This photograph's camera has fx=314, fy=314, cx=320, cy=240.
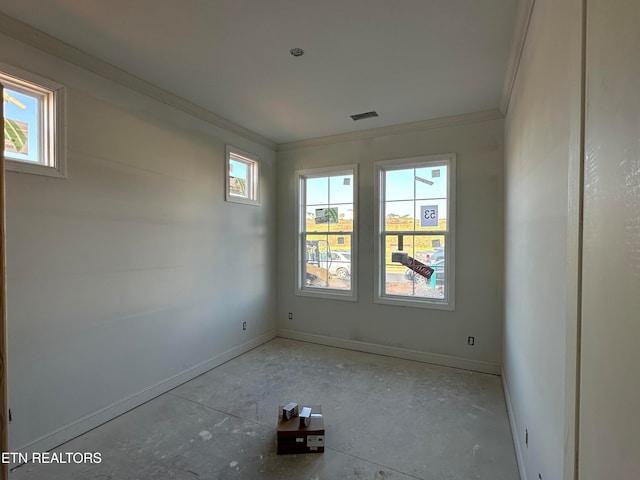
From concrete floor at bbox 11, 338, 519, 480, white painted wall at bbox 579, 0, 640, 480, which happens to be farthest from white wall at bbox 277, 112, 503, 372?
white painted wall at bbox 579, 0, 640, 480

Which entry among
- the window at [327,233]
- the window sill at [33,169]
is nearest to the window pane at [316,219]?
the window at [327,233]

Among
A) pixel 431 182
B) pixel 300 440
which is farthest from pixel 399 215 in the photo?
pixel 300 440

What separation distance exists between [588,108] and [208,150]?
3559 millimetres

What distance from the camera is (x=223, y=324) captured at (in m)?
3.83

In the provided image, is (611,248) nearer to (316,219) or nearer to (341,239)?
(341,239)

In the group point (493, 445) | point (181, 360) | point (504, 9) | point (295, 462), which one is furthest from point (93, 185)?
point (493, 445)

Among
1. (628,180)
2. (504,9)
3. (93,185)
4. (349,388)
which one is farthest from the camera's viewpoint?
(349,388)

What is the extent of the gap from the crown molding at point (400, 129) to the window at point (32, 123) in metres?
2.82

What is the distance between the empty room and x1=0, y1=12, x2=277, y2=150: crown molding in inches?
0.7

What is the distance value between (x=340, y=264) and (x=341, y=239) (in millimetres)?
353

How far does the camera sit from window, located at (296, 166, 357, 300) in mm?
4352

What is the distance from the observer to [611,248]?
23.2 inches

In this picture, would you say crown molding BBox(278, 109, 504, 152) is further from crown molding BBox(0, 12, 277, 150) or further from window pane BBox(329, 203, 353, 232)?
crown molding BBox(0, 12, 277, 150)

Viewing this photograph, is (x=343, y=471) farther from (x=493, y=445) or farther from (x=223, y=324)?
(x=223, y=324)
